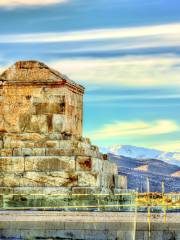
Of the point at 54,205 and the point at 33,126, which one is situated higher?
the point at 33,126

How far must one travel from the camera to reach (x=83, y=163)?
104ft

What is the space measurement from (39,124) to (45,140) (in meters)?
1.03

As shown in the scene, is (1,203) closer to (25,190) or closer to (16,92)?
(25,190)

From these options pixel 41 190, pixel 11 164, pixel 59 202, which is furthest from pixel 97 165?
pixel 11 164

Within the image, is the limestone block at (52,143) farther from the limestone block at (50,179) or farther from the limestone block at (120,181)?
the limestone block at (120,181)

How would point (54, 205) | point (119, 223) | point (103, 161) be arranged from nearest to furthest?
1. point (119, 223)
2. point (54, 205)
3. point (103, 161)

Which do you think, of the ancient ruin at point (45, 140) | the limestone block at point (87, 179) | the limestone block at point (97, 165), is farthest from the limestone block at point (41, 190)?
the limestone block at point (97, 165)

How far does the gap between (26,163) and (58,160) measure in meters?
1.23

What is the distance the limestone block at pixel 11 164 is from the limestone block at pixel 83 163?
211cm

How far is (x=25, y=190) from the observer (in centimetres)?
3156

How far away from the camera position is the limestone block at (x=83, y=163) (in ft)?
104

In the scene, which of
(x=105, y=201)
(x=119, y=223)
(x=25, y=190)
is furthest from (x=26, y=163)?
(x=119, y=223)

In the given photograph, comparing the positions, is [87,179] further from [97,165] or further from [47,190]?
[47,190]

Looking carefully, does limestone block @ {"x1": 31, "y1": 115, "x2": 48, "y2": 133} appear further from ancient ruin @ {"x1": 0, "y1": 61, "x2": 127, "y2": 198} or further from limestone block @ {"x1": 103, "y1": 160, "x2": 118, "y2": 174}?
limestone block @ {"x1": 103, "y1": 160, "x2": 118, "y2": 174}
